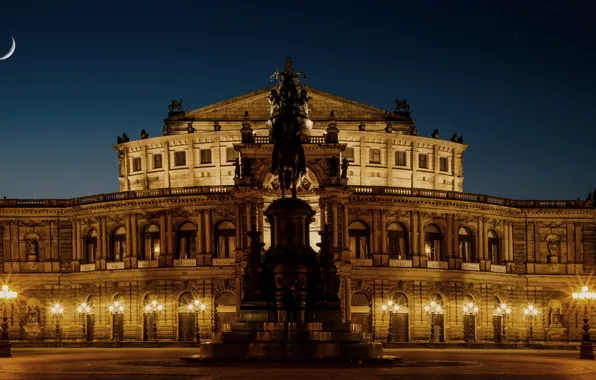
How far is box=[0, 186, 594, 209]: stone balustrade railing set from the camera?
344 ft

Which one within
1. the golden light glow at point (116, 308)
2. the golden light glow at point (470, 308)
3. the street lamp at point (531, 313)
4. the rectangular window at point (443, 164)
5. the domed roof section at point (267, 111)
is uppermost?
the domed roof section at point (267, 111)

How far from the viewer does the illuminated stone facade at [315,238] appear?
10212 cm

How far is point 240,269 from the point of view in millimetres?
97625

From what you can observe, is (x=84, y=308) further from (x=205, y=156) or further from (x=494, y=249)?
(x=494, y=249)

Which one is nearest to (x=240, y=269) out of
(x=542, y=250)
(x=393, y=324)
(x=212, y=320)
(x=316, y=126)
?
(x=212, y=320)

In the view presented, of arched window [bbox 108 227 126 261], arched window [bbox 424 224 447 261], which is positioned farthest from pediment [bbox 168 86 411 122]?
arched window [bbox 424 224 447 261]

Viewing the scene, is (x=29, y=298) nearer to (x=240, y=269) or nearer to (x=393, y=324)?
(x=240, y=269)

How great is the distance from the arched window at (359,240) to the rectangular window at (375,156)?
1271cm

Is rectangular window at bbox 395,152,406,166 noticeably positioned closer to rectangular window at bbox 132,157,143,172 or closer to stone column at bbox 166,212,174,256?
stone column at bbox 166,212,174,256

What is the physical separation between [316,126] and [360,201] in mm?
13411

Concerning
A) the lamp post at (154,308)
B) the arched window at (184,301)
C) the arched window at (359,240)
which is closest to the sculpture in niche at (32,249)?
the lamp post at (154,308)

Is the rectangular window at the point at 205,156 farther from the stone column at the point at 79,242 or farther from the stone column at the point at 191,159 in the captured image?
the stone column at the point at 79,242

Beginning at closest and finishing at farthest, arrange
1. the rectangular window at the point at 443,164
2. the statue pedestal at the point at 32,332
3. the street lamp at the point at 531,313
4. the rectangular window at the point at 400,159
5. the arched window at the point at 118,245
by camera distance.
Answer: the statue pedestal at the point at 32,332 < the arched window at the point at 118,245 < the street lamp at the point at 531,313 < the rectangular window at the point at 400,159 < the rectangular window at the point at 443,164

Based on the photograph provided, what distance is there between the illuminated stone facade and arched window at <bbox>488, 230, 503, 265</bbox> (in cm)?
12
